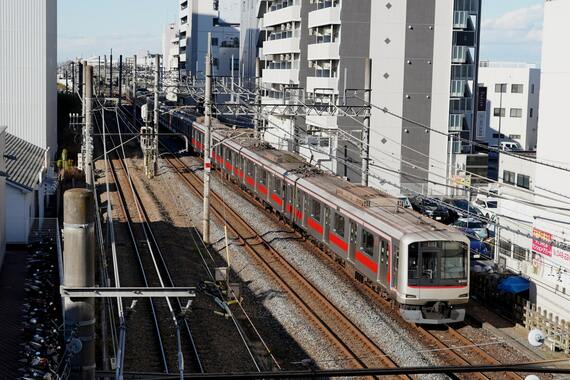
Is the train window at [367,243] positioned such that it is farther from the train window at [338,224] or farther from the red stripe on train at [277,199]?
the red stripe on train at [277,199]

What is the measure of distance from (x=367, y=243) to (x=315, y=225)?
3.55 meters

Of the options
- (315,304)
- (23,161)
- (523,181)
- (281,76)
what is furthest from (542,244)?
(281,76)

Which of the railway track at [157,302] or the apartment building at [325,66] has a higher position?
the apartment building at [325,66]

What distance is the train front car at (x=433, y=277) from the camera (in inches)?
512

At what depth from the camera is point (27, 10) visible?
25.0 m

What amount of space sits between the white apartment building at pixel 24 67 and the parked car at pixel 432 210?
492 inches

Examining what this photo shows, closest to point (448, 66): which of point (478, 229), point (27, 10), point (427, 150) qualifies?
point (427, 150)

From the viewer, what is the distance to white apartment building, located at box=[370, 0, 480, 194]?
32.4 metres

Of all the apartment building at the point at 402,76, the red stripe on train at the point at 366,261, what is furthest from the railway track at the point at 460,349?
the apartment building at the point at 402,76

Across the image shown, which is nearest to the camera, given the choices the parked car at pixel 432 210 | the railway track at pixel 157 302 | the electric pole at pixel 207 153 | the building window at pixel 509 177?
the railway track at pixel 157 302

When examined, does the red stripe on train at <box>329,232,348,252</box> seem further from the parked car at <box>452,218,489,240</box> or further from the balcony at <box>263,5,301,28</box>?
the balcony at <box>263,5,301,28</box>

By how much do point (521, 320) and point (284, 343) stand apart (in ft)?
15.1

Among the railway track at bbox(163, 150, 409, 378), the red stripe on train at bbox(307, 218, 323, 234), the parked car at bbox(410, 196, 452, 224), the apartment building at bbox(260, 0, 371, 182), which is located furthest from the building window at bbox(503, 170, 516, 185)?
the red stripe on train at bbox(307, 218, 323, 234)

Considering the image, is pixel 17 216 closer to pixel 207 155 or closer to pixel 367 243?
pixel 207 155
